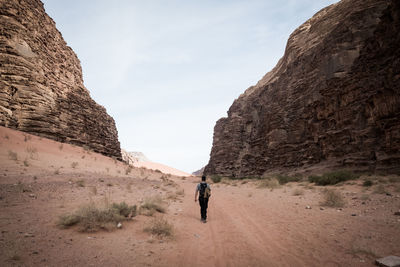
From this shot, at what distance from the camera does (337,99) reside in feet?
73.2

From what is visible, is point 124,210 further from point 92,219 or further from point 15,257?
point 15,257

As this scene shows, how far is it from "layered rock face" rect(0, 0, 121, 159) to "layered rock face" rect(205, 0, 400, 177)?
27.6 m

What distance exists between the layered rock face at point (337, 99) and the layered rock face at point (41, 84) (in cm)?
2761

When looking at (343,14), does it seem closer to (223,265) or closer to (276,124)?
(276,124)

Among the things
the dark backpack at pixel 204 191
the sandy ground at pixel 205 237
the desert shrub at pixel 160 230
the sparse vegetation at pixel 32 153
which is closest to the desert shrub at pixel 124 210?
the sandy ground at pixel 205 237

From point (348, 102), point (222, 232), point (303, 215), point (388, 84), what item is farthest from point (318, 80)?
point (222, 232)

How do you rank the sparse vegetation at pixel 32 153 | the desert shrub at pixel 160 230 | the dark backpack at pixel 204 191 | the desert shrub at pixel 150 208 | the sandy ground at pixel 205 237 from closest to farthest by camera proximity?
1. the sandy ground at pixel 205 237
2. the desert shrub at pixel 160 230
3. the desert shrub at pixel 150 208
4. the dark backpack at pixel 204 191
5. the sparse vegetation at pixel 32 153

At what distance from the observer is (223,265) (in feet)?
12.4

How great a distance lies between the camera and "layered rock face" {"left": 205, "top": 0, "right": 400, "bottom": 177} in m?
16.9

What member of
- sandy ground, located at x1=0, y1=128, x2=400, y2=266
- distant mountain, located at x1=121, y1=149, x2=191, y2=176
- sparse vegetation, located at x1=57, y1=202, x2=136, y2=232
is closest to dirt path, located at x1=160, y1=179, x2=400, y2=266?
sandy ground, located at x1=0, y1=128, x2=400, y2=266

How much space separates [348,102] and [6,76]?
33.9 metres

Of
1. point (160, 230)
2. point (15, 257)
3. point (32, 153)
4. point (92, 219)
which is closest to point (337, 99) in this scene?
point (160, 230)

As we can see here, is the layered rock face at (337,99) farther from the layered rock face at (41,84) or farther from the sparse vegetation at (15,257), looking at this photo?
the layered rock face at (41,84)

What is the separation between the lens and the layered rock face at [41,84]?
1953 cm
